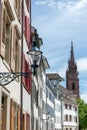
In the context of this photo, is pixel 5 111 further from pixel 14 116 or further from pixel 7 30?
pixel 7 30

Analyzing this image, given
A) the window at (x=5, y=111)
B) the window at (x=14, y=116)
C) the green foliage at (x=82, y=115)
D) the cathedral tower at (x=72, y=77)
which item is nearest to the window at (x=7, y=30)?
the window at (x=5, y=111)

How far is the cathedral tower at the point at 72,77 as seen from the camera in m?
185

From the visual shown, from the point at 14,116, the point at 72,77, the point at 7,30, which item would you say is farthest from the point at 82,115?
the point at 7,30

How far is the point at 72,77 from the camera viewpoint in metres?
190

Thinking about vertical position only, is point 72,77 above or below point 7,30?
above

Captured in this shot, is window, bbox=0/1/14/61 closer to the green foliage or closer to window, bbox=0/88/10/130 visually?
window, bbox=0/88/10/130

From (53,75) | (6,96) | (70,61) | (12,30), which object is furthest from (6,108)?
(70,61)

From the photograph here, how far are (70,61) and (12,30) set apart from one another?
592 ft

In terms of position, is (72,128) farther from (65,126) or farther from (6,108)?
(6,108)

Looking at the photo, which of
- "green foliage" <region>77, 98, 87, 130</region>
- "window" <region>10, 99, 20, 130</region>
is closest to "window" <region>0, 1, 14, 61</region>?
"window" <region>10, 99, 20, 130</region>

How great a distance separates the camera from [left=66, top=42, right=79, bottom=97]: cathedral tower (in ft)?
607

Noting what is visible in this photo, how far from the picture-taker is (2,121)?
579 inches

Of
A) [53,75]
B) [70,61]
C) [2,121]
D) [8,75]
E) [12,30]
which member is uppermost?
[70,61]

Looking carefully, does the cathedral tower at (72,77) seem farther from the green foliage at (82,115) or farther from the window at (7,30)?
the window at (7,30)
